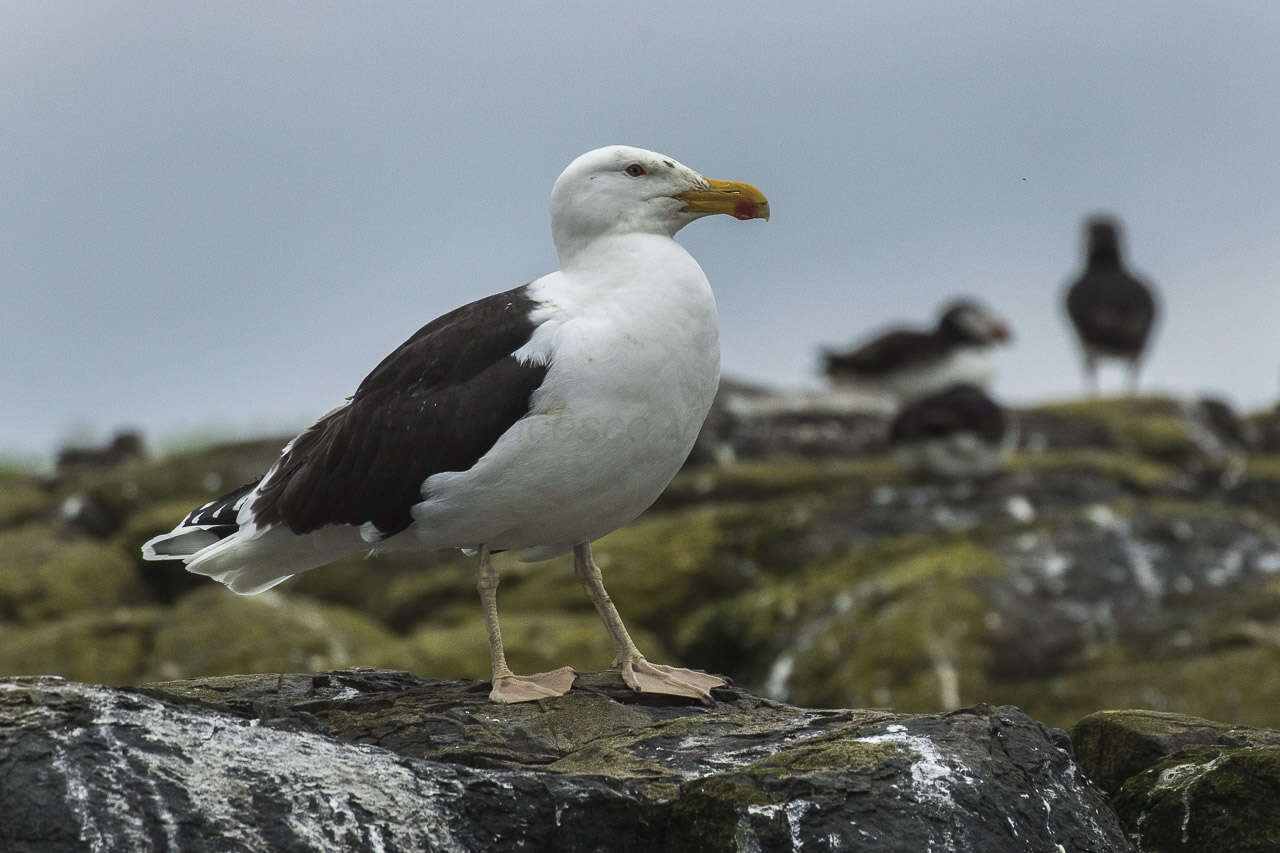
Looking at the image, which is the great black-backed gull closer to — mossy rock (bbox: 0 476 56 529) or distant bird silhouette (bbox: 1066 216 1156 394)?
mossy rock (bbox: 0 476 56 529)

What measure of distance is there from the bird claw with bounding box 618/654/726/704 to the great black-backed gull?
0.01 metres

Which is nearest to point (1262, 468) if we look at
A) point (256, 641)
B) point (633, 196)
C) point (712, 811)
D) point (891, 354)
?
point (891, 354)

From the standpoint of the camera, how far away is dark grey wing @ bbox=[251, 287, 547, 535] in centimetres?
742

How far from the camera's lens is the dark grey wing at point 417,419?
292 inches

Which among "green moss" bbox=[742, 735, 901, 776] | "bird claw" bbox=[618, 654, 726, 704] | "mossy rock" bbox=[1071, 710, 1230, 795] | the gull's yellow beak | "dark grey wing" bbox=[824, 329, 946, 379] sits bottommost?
"mossy rock" bbox=[1071, 710, 1230, 795]

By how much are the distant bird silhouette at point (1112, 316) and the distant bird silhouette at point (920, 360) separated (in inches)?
172

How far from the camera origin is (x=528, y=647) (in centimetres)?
1572

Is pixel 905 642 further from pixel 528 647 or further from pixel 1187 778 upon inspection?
pixel 1187 778

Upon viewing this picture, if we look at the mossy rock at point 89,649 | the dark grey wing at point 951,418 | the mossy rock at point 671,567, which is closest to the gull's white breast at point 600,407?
the mossy rock at point 89,649

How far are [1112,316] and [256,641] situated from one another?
18.4 metres

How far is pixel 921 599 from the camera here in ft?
50.7

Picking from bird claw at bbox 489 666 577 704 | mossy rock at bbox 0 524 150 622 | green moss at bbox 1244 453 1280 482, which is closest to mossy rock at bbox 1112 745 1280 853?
bird claw at bbox 489 666 577 704

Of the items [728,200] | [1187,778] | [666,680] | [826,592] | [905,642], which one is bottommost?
[905,642]

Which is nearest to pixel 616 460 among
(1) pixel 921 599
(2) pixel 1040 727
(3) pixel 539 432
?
(3) pixel 539 432
